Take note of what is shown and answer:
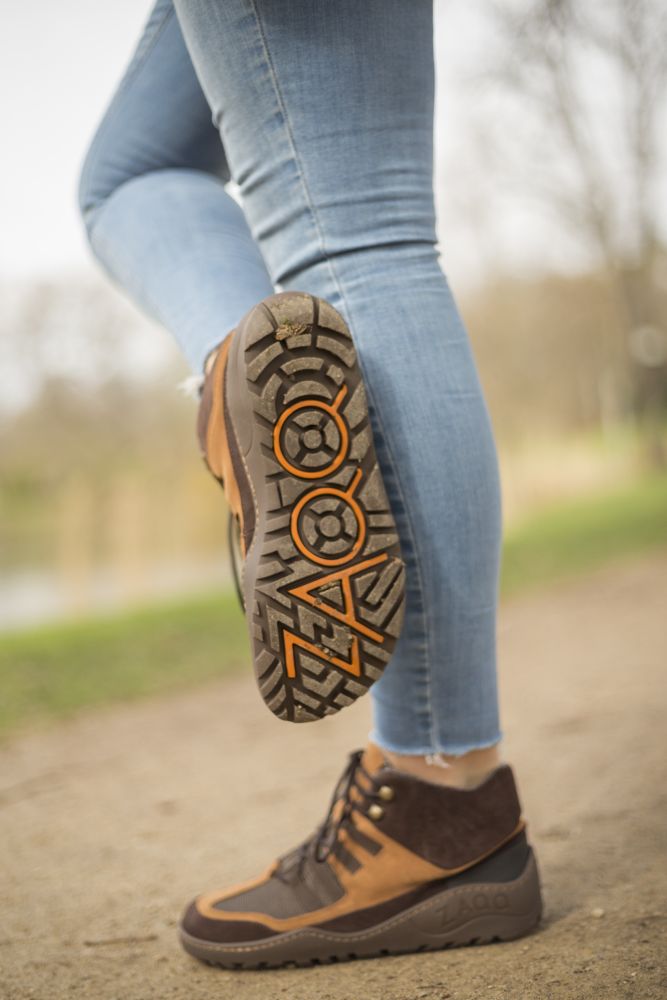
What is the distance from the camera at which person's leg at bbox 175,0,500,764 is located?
0.79 metres

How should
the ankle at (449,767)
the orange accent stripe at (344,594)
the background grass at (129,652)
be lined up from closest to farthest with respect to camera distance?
the orange accent stripe at (344,594) < the ankle at (449,767) < the background grass at (129,652)

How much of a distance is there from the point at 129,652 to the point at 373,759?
6.76 ft

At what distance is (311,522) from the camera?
0.75 m

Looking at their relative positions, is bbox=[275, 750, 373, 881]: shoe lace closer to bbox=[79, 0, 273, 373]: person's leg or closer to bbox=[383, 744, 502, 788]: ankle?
bbox=[383, 744, 502, 788]: ankle

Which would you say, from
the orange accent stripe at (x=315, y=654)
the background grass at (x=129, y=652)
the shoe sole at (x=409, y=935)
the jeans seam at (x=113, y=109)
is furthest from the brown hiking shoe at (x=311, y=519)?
the background grass at (x=129, y=652)

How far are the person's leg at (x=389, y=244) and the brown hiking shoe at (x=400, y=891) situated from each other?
0.08 metres

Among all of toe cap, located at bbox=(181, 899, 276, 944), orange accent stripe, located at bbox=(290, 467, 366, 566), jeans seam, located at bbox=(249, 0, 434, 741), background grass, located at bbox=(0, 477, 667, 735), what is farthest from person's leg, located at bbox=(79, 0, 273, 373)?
background grass, located at bbox=(0, 477, 667, 735)

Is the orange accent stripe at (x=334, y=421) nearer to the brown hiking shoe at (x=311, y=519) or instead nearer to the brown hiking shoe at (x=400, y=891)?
the brown hiking shoe at (x=311, y=519)

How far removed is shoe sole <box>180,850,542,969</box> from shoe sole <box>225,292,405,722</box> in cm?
27

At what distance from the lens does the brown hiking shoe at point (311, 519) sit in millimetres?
744

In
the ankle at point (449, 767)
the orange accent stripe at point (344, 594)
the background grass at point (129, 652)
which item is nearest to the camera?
the orange accent stripe at point (344, 594)

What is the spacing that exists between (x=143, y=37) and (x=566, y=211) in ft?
30.3

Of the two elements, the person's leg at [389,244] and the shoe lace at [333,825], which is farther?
the shoe lace at [333,825]

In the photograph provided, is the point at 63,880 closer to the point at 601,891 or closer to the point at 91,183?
the point at 601,891
